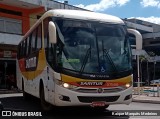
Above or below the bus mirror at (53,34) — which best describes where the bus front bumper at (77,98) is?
below

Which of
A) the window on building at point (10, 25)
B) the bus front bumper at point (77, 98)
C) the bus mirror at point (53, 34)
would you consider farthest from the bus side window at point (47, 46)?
the window on building at point (10, 25)

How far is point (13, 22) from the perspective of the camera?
113 feet

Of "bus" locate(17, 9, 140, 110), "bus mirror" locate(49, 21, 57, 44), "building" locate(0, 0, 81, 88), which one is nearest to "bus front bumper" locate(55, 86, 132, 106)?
"bus" locate(17, 9, 140, 110)

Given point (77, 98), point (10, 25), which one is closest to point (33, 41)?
point (77, 98)

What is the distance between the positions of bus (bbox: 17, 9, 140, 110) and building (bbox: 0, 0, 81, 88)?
71.6 ft

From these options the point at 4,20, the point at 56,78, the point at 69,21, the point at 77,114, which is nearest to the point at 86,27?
the point at 69,21

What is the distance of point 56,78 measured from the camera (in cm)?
1077

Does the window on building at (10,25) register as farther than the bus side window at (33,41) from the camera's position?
Yes

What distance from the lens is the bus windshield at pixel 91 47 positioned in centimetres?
1070

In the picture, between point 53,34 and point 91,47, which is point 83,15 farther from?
point 53,34

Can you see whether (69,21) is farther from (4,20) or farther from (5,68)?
(5,68)

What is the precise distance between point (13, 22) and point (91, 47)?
81.0 ft

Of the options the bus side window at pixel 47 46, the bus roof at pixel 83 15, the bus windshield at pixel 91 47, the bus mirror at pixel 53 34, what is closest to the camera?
the bus mirror at pixel 53 34

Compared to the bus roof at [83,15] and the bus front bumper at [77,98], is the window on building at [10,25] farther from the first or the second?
the bus front bumper at [77,98]
